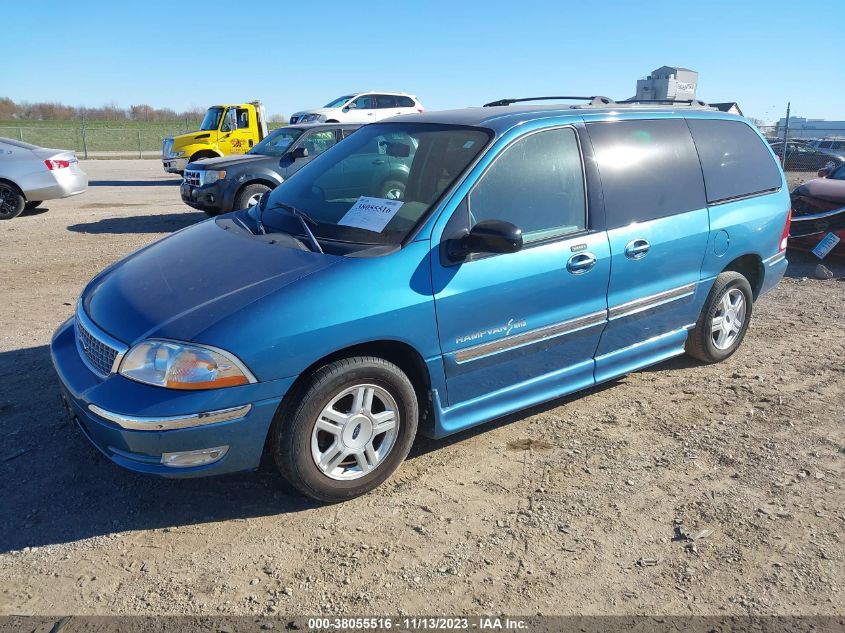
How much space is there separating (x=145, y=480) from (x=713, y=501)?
9.56ft

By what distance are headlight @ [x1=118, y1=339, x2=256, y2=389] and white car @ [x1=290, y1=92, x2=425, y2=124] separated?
696 inches

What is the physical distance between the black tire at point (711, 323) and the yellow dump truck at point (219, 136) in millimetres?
16941

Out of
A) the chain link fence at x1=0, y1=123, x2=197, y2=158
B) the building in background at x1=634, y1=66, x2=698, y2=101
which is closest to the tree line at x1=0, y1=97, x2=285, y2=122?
the chain link fence at x1=0, y1=123, x2=197, y2=158

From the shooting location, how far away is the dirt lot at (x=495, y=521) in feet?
9.17

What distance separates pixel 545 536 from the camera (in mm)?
3193

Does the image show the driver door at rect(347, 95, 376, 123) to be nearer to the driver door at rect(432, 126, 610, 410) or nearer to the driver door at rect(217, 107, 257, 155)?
the driver door at rect(217, 107, 257, 155)

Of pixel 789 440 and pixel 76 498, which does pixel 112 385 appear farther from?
pixel 789 440

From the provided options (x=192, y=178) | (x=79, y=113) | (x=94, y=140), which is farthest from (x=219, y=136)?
(x=79, y=113)

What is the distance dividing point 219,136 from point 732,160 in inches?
672

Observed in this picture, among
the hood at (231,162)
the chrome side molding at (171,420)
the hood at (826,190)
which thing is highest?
the hood at (231,162)

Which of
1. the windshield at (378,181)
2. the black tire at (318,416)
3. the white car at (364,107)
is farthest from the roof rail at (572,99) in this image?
the white car at (364,107)

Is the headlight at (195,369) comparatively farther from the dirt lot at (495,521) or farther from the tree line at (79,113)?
the tree line at (79,113)

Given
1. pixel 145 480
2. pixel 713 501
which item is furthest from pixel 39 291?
pixel 713 501

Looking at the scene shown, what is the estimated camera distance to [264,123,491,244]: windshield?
11.9 ft
